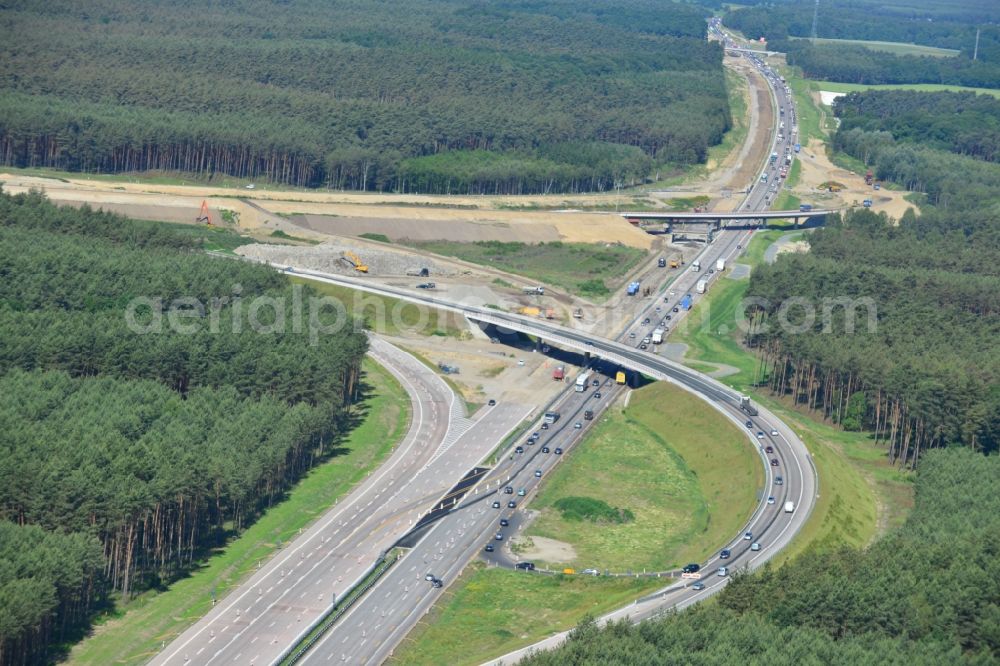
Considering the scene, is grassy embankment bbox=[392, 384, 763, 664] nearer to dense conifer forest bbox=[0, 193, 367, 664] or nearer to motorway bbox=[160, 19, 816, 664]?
motorway bbox=[160, 19, 816, 664]

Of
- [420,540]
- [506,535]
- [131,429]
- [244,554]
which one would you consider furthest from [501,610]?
[131,429]

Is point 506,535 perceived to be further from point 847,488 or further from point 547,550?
point 847,488

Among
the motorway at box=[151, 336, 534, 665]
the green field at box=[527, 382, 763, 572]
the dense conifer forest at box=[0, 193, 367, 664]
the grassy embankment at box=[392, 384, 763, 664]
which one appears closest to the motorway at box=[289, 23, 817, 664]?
the grassy embankment at box=[392, 384, 763, 664]

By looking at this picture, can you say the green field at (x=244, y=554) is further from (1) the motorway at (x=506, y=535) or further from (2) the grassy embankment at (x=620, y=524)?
(2) the grassy embankment at (x=620, y=524)

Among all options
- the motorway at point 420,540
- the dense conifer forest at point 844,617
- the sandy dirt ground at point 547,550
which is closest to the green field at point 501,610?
the motorway at point 420,540

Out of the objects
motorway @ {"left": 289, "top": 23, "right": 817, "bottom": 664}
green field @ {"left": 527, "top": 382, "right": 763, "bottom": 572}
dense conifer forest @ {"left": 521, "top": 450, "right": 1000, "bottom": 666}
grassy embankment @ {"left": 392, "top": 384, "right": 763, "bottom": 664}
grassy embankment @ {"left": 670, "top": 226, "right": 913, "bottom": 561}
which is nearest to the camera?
dense conifer forest @ {"left": 521, "top": 450, "right": 1000, "bottom": 666}

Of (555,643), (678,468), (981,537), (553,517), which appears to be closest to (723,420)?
(678,468)
